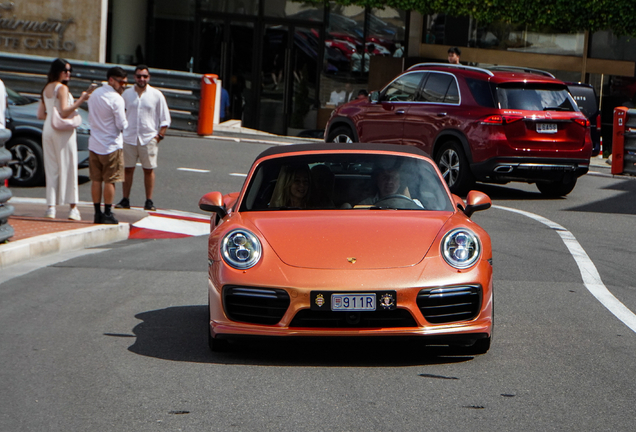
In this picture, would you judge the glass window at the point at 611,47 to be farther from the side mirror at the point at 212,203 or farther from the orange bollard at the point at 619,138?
the side mirror at the point at 212,203

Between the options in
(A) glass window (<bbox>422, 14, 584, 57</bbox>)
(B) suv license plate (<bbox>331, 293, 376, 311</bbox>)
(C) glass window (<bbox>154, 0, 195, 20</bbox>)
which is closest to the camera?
(B) suv license plate (<bbox>331, 293, 376, 311</bbox>)

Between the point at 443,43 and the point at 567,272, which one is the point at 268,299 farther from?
the point at 443,43

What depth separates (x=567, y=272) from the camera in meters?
9.55

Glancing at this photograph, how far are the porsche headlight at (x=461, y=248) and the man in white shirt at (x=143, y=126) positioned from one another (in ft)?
25.6

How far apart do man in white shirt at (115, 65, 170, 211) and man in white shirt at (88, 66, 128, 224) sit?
158 centimetres

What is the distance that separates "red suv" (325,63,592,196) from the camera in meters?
14.4

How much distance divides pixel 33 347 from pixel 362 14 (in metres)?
23.8

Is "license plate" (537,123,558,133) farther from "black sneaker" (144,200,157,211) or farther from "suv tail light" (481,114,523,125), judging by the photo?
"black sneaker" (144,200,157,211)

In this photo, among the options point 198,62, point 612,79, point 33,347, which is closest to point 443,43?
point 612,79

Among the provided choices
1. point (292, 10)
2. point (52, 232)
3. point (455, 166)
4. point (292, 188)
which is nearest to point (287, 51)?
point (292, 10)

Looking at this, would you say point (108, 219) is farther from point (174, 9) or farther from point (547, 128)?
point (174, 9)

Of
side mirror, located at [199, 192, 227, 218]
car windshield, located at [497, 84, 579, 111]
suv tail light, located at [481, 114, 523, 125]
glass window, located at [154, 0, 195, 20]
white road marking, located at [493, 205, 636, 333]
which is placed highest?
glass window, located at [154, 0, 195, 20]

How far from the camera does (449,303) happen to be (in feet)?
19.1

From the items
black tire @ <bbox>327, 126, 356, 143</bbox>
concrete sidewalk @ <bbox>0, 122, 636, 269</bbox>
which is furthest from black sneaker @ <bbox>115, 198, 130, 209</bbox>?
black tire @ <bbox>327, 126, 356, 143</bbox>
